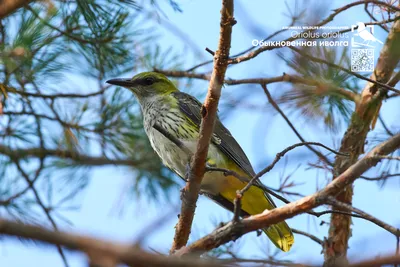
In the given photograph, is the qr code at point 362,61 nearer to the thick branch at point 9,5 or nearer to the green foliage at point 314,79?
the green foliage at point 314,79

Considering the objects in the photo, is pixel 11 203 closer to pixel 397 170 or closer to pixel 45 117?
pixel 45 117

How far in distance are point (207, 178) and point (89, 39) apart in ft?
4.11

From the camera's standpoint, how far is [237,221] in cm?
243

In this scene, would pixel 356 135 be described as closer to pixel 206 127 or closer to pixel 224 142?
pixel 224 142

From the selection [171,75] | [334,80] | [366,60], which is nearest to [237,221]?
[334,80]

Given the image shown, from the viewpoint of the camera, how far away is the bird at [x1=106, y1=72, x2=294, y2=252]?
404 cm

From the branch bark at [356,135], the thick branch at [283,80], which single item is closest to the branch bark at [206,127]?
the thick branch at [283,80]

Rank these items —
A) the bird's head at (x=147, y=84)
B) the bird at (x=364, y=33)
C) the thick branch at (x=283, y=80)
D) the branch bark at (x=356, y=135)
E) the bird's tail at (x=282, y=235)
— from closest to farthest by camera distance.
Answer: the thick branch at (x=283, y=80) < the bird at (x=364, y=33) < the bird's tail at (x=282, y=235) < the branch bark at (x=356, y=135) < the bird's head at (x=147, y=84)

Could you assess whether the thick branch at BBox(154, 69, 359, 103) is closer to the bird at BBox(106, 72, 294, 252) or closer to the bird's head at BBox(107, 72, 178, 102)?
the bird's head at BBox(107, 72, 178, 102)

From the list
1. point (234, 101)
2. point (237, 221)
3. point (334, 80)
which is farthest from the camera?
point (234, 101)

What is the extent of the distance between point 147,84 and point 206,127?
6.58 feet

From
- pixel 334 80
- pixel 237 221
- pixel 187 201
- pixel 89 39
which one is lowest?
pixel 237 221

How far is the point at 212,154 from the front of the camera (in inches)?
165

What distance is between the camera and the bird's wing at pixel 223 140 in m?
4.19
